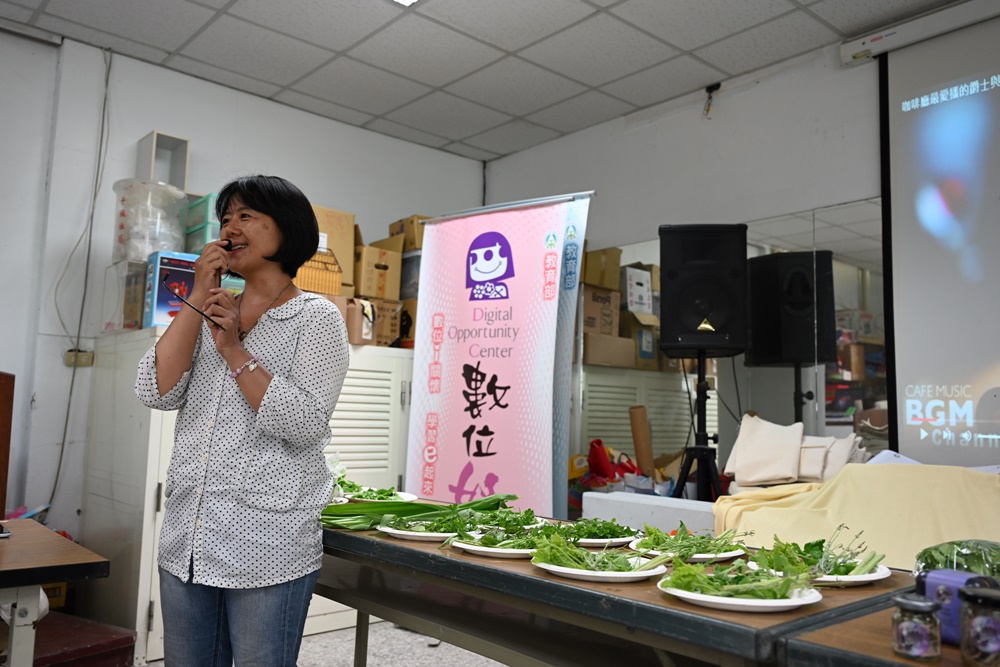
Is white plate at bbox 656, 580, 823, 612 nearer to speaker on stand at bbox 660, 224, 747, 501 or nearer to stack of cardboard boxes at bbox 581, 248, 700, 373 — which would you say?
speaker on stand at bbox 660, 224, 747, 501

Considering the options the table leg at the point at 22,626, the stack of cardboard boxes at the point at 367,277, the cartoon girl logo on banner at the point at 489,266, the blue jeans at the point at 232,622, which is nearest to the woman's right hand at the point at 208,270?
the blue jeans at the point at 232,622

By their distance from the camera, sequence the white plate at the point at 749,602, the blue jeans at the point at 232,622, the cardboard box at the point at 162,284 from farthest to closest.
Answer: the cardboard box at the point at 162,284 < the blue jeans at the point at 232,622 < the white plate at the point at 749,602

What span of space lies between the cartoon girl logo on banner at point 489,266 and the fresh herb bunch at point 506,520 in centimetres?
193

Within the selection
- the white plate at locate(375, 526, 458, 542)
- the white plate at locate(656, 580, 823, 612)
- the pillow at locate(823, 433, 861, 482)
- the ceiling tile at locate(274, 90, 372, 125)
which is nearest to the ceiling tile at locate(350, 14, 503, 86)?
the ceiling tile at locate(274, 90, 372, 125)

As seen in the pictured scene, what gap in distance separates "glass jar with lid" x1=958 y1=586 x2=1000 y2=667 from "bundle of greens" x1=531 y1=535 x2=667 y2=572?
51cm

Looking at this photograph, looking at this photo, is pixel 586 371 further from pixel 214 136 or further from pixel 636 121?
pixel 214 136

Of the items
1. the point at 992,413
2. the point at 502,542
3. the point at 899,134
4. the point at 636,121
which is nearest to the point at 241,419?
the point at 502,542

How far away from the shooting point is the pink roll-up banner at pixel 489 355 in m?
3.51

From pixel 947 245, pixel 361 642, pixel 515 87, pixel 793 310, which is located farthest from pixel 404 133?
pixel 361 642

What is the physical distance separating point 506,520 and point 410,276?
291 centimetres

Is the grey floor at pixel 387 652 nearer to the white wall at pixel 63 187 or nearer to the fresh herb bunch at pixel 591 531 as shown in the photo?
the white wall at pixel 63 187

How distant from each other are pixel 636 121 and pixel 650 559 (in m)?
3.81

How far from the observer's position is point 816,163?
3.96 metres

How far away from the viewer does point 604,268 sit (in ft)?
15.4
